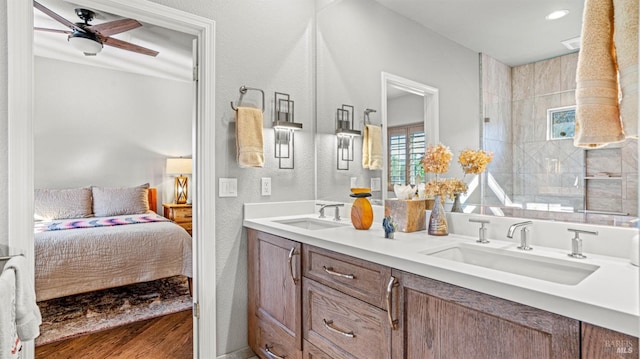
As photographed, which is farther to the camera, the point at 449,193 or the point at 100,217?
the point at 100,217

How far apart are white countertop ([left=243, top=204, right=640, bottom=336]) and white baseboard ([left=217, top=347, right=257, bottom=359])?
1.00 m

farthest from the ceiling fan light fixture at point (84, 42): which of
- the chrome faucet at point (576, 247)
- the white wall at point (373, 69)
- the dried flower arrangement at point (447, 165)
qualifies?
the chrome faucet at point (576, 247)

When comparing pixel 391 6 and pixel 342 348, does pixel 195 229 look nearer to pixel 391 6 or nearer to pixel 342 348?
pixel 342 348

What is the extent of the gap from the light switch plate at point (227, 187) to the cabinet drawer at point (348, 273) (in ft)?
2.33

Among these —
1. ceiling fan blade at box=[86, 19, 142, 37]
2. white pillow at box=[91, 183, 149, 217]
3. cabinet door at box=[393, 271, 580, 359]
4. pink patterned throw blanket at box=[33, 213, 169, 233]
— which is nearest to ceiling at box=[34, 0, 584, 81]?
cabinet door at box=[393, 271, 580, 359]

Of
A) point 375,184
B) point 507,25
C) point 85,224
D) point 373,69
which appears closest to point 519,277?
point 507,25

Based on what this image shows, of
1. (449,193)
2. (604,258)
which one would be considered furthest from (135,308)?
(604,258)

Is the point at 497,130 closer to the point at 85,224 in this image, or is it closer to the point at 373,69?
the point at 373,69

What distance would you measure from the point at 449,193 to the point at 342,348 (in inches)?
32.0

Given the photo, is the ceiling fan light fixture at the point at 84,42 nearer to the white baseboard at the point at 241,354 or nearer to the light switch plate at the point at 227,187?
the light switch plate at the point at 227,187

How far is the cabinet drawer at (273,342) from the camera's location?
1.65m

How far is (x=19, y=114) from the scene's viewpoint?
1.47m

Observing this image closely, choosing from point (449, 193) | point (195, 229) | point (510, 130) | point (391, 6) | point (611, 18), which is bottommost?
point (195, 229)

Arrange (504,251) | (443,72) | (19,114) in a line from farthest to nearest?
(443,72)
(19,114)
(504,251)
